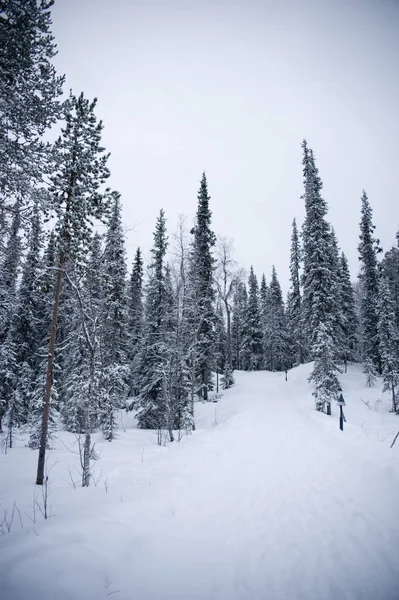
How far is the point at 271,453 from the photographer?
30.4ft

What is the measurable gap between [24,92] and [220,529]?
12460 mm

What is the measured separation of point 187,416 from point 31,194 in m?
13.2

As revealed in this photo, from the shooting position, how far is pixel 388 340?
74.1ft

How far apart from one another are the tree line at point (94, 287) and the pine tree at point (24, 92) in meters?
0.04

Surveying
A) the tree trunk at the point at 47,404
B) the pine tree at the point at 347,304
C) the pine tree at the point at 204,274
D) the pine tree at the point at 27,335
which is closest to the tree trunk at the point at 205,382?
the pine tree at the point at 204,274

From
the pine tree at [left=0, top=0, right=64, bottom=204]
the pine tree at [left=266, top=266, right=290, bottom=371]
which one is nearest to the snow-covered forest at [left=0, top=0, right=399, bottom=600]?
the pine tree at [left=0, top=0, right=64, bottom=204]

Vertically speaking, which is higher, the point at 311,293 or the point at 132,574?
the point at 311,293

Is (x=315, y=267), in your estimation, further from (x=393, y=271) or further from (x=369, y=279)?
(x=393, y=271)

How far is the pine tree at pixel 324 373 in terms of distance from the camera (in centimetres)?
1800

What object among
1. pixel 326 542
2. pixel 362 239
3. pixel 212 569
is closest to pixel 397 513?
pixel 326 542

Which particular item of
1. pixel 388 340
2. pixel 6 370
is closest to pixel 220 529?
pixel 6 370

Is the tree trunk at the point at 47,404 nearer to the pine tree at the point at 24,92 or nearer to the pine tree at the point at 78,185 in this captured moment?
the pine tree at the point at 78,185

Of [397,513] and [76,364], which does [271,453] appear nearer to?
[397,513]

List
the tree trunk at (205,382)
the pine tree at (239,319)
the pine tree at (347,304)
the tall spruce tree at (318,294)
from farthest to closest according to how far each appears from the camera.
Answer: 1. the pine tree at (239,319)
2. the pine tree at (347,304)
3. the tree trunk at (205,382)
4. the tall spruce tree at (318,294)
